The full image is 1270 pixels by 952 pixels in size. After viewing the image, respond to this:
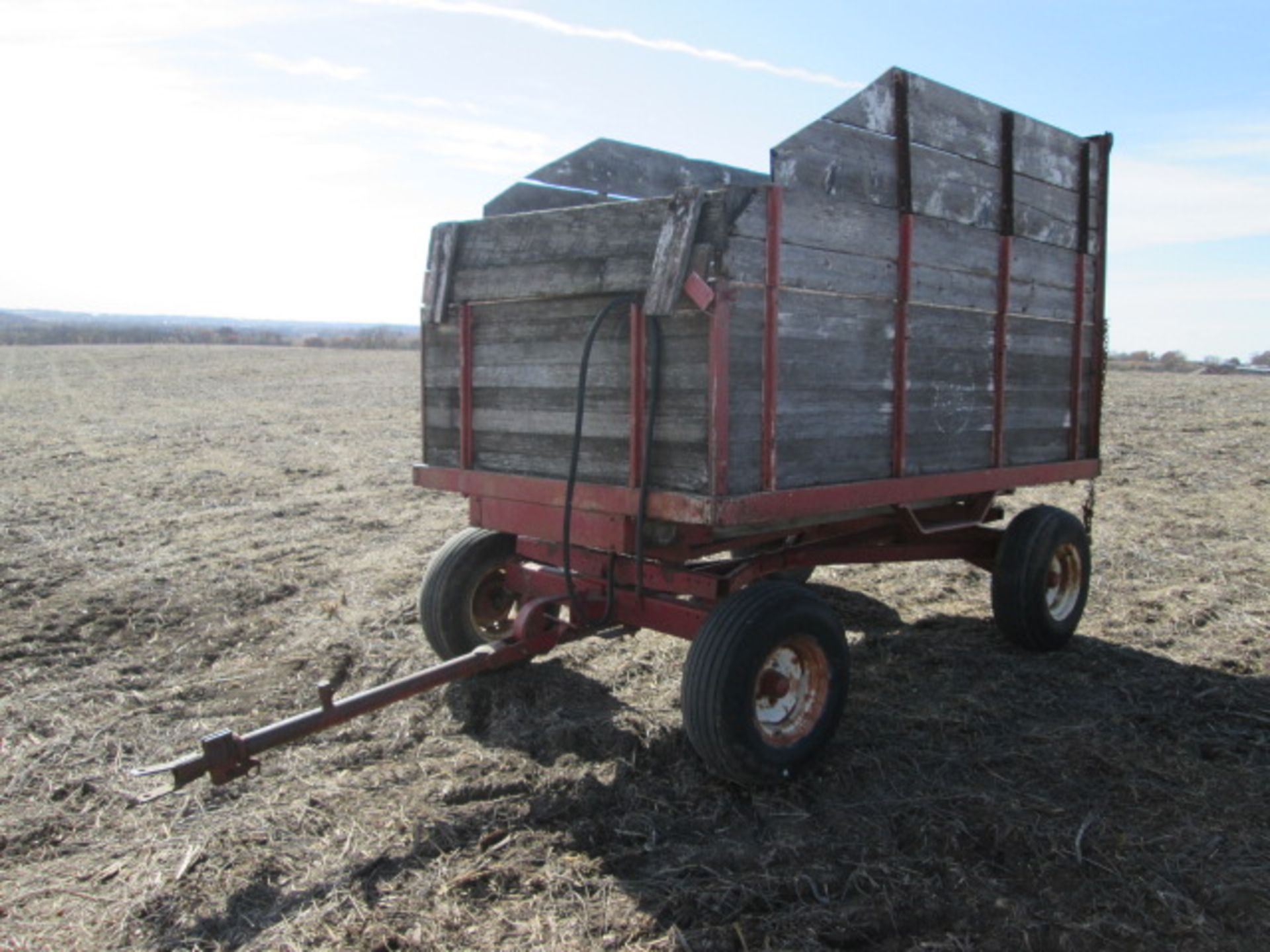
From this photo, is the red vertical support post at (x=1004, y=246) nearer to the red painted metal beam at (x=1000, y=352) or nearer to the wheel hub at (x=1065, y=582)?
the red painted metal beam at (x=1000, y=352)

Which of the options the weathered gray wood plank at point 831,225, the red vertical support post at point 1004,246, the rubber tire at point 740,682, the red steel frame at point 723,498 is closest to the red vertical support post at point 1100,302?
the red steel frame at point 723,498

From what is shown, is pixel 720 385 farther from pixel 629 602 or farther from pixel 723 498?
pixel 629 602

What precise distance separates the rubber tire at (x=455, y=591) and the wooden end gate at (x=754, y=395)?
0.05ft

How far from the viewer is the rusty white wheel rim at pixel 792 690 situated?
4016mm

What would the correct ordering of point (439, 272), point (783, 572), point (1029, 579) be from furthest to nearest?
point (783, 572)
point (1029, 579)
point (439, 272)

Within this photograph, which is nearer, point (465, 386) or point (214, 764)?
point (214, 764)

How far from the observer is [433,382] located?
16.1 feet

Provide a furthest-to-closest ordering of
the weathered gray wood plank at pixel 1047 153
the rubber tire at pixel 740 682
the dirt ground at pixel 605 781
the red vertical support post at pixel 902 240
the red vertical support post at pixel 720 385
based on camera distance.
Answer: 1. the weathered gray wood plank at pixel 1047 153
2. the red vertical support post at pixel 902 240
3. the rubber tire at pixel 740 682
4. the red vertical support post at pixel 720 385
5. the dirt ground at pixel 605 781

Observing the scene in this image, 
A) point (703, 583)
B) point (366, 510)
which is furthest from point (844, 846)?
point (366, 510)

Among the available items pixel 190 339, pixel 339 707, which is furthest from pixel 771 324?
pixel 190 339

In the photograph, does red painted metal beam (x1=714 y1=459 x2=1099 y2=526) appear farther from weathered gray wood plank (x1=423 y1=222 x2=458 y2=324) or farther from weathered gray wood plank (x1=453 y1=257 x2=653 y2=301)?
weathered gray wood plank (x1=423 y1=222 x2=458 y2=324)

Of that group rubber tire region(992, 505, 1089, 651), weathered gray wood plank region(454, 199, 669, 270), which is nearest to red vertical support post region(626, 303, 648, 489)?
weathered gray wood plank region(454, 199, 669, 270)

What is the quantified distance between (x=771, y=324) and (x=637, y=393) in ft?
1.84

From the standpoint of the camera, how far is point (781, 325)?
3.90 m
